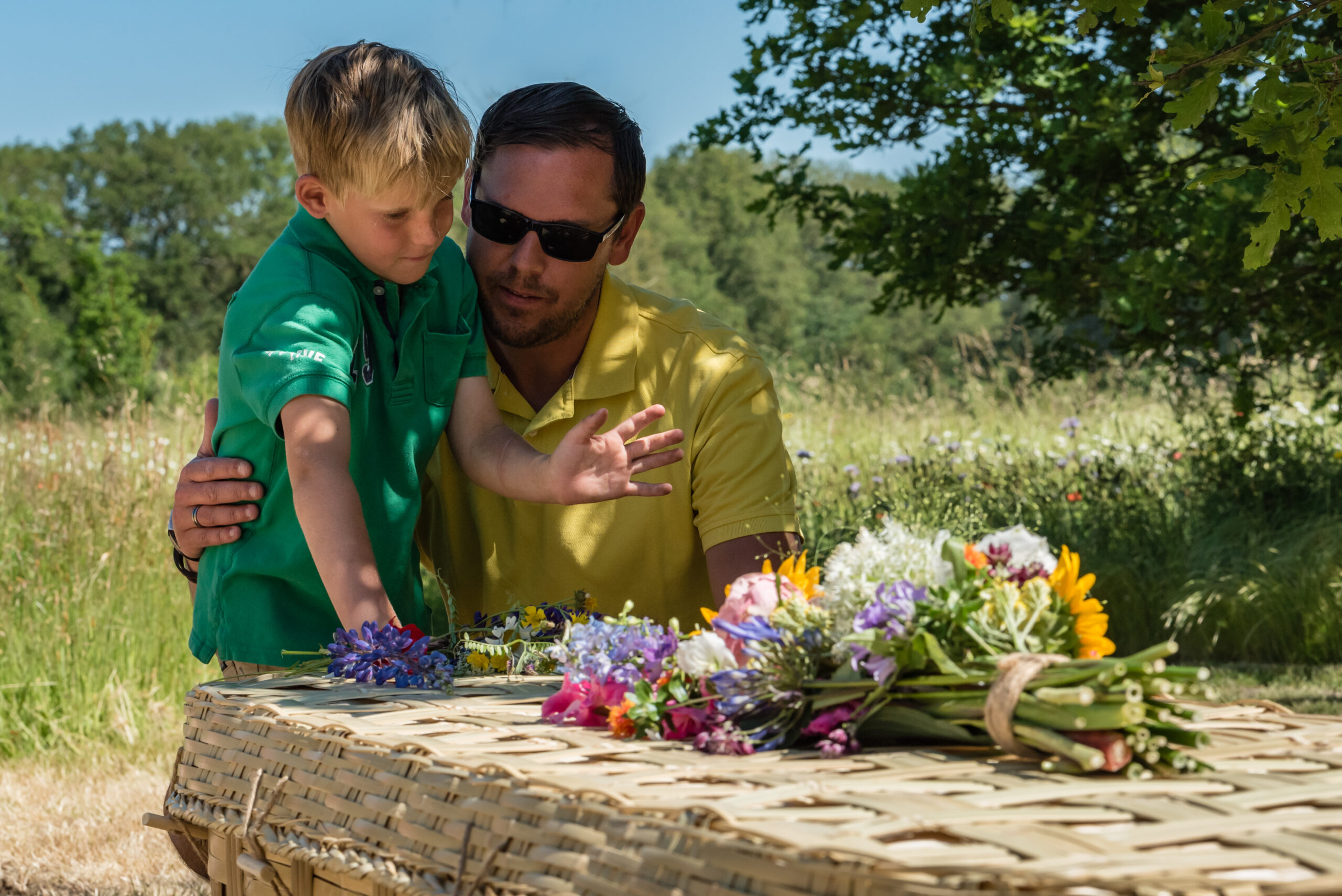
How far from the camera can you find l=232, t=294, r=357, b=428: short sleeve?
211 cm

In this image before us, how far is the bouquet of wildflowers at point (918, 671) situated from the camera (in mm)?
1104

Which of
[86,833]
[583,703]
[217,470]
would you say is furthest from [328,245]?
[86,833]

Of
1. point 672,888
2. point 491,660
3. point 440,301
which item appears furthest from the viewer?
point 440,301

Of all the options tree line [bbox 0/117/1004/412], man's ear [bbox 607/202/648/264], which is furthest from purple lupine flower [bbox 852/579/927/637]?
tree line [bbox 0/117/1004/412]

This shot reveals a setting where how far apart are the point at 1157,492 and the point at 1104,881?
6.53 meters

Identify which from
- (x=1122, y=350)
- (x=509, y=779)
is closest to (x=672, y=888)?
(x=509, y=779)

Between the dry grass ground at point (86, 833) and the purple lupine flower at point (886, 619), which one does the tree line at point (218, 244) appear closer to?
the dry grass ground at point (86, 833)

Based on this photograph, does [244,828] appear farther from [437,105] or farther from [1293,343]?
[1293,343]

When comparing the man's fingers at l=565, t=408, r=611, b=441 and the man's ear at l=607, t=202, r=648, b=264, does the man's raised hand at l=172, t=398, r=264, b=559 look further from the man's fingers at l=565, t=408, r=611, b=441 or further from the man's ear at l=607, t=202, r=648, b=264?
the man's ear at l=607, t=202, r=648, b=264

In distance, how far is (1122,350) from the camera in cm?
558

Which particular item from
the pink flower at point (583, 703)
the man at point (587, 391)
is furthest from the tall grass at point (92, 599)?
the pink flower at point (583, 703)

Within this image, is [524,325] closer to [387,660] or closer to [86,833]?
[387,660]

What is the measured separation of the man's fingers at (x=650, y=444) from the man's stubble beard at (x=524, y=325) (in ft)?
2.58

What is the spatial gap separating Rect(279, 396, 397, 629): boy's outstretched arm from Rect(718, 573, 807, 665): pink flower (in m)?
0.75
